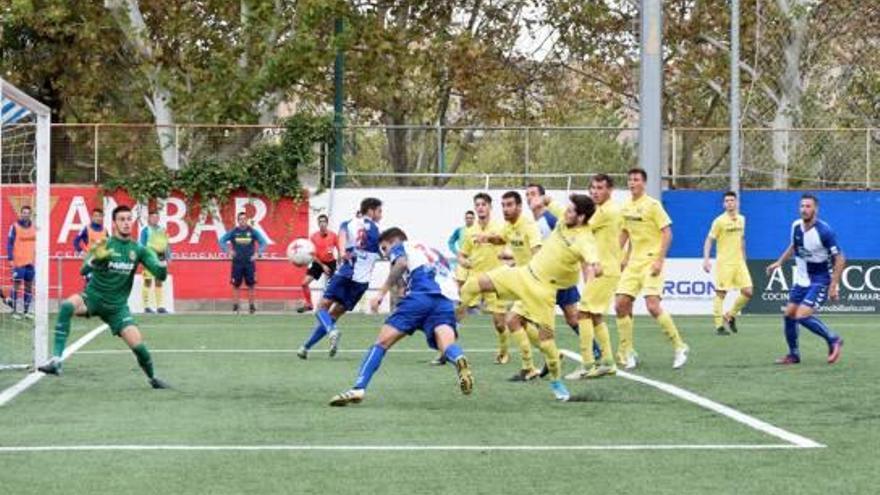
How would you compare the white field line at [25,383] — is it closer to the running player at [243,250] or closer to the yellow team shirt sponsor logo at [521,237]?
the yellow team shirt sponsor logo at [521,237]

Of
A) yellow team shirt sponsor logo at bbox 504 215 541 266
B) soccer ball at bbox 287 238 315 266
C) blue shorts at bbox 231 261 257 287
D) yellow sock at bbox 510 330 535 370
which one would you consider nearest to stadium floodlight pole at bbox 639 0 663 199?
blue shorts at bbox 231 261 257 287

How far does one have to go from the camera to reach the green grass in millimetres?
10211

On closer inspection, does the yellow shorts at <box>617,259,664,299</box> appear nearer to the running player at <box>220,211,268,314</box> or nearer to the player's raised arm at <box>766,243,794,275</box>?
the player's raised arm at <box>766,243,794,275</box>

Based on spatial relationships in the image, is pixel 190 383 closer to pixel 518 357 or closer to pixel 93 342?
pixel 518 357

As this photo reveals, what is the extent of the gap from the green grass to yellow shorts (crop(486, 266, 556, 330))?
0.74 m

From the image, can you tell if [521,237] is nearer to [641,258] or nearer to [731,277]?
[641,258]

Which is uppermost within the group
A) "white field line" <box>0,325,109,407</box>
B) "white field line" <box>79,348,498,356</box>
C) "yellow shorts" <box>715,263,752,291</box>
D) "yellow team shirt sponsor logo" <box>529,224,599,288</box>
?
"yellow team shirt sponsor logo" <box>529,224,599,288</box>

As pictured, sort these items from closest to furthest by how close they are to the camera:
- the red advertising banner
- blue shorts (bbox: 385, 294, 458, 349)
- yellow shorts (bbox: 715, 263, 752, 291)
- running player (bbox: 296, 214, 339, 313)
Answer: blue shorts (bbox: 385, 294, 458, 349), yellow shorts (bbox: 715, 263, 752, 291), running player (bbox: 296, 214, 339, 313), the red advertising banner

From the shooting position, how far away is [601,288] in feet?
58.8

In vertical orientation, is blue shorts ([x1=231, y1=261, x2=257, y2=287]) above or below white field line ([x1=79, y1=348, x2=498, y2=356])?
above

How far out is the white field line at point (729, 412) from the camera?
1215 centimetres

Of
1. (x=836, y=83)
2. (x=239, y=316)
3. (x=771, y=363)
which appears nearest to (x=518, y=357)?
(x=771, y=363)

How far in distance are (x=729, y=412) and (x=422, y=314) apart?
270cm

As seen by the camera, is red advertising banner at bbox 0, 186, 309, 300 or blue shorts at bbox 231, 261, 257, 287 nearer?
blue shorts at bbox 231, 261, 257, 287
